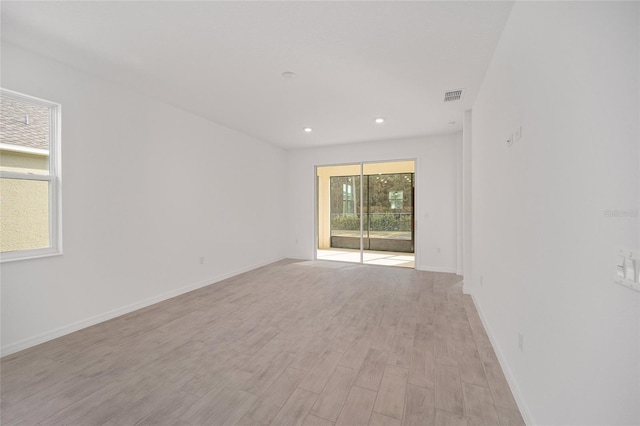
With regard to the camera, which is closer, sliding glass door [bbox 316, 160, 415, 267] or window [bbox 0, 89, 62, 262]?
window [bbox 0, 89, 62, 262]

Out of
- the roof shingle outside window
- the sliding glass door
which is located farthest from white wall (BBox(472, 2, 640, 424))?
the sliding glass door

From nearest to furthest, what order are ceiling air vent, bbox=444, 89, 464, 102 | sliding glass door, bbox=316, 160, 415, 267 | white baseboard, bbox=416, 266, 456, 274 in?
1. ceiling air vent, bbox=444, 89, 464, 102
2. white baseboard, bbox=416, 266, 456, 274
3. sliding glass door, bbox=316, 160, 415, 267

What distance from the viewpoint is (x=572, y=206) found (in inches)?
43.6

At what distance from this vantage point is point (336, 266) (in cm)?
582

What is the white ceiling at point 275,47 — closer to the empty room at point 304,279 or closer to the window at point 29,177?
the empty room at point 304,279

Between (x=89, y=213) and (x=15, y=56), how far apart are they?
147cm

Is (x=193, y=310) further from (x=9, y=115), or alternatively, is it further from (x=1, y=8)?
(x=1, y=8)

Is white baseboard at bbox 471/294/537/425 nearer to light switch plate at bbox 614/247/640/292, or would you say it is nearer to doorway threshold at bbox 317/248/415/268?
light switch plate at bbox 614/247/640/292

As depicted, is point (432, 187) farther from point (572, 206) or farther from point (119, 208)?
point (119, 208)

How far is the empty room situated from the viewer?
1.02m

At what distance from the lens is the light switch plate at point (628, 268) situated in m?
0.77

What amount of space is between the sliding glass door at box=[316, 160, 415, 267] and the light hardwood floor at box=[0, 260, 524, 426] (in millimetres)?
3180

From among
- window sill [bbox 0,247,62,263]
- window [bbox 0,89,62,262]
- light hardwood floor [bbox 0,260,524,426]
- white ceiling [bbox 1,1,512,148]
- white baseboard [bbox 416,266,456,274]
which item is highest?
white ceiling [bbox 1,1,512,148]

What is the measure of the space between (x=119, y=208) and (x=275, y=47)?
2514 millimetres
